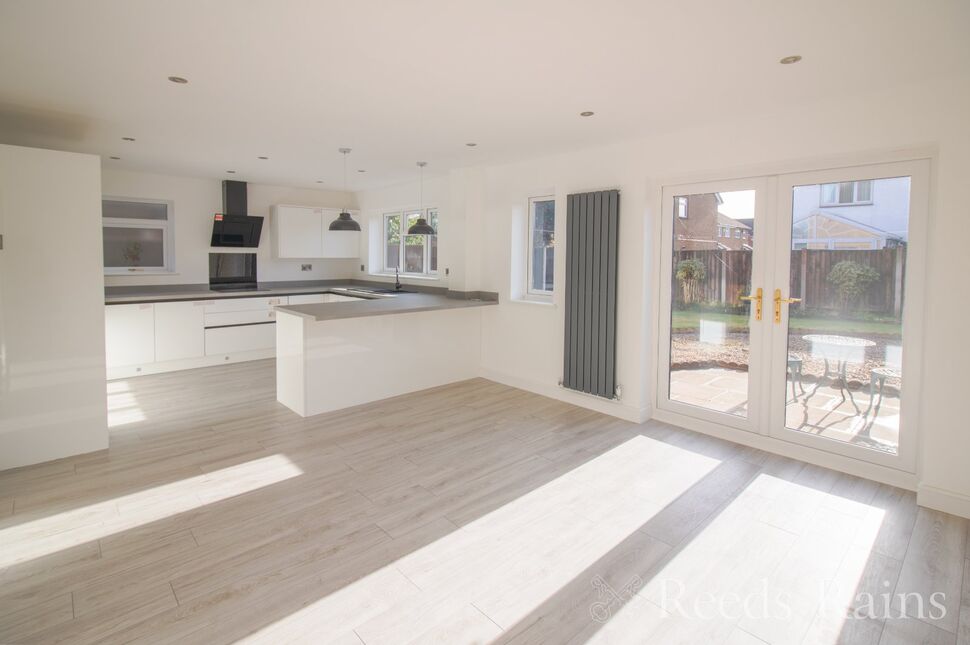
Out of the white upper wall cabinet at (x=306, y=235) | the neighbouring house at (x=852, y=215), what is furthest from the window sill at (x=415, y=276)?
the neighbouring house at (x=852, y=215)

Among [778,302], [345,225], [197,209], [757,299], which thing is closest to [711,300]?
[757,299]

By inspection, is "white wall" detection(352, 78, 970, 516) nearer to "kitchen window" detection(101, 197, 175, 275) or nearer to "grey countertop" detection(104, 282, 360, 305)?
"grey countertop" detection(104, 282, 360, 305)

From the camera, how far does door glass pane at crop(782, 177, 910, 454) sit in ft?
11.0

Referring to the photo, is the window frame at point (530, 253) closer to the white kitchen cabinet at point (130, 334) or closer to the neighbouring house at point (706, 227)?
the neighbouring house at point (706, 227)

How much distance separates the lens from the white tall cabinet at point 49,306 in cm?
344

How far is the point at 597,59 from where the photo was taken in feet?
9.06

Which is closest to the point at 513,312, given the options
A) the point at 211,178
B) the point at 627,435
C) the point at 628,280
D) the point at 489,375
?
the point at 489,375

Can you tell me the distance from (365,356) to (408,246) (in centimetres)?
296

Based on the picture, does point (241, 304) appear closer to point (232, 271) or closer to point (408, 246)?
point (232, 271)

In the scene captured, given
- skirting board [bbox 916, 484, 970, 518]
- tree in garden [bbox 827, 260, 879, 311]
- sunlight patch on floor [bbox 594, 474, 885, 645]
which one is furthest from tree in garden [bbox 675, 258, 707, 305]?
skirting board [bbox 916, 484, 970, 518]

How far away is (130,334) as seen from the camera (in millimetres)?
5855

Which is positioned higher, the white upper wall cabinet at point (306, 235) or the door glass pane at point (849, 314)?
the white upper wall cabinet at point (306, 235)

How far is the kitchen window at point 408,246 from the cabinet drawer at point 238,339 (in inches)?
79.7

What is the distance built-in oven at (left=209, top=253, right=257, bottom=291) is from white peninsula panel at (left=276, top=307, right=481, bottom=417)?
109 inches
